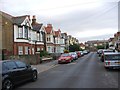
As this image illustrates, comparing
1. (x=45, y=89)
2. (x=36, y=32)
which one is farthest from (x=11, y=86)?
(x=36, y=32)

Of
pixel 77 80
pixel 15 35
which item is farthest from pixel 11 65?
pixel 15 35

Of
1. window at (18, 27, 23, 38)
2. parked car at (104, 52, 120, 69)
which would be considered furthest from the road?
window at (18, 27, 23, 38)

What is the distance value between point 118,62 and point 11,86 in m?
11.6

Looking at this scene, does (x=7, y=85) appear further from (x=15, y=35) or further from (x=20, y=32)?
(x=20, y=32)

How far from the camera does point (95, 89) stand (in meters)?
11.0

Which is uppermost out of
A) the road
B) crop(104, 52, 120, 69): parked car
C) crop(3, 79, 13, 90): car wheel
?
crop(104, 52, 120, 69): parked car

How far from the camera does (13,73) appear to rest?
12.1m

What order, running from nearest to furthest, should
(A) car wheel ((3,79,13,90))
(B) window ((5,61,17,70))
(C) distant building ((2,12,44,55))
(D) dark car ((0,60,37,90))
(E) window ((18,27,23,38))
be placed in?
(A) car wheel ((3,79,13,90)), (D) dark car ((0,60,37,90)), (B) window ((5,61,17,70)), (C) distant building ((2,12,44,55)), (E) window ((18,27,23,38))

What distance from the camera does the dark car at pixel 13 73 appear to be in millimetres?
11417

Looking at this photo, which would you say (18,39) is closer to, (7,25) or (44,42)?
(7,25)

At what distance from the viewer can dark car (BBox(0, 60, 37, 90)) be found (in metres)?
11.4

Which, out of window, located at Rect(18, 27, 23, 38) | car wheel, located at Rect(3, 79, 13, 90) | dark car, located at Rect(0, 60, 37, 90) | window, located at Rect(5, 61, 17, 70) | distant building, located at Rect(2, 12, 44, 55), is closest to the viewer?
car wheel, located at Rect(3, 79, 13, 90)

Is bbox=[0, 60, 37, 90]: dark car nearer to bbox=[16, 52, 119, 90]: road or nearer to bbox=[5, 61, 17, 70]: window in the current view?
bbox=[5, 61, 17, 70]: window

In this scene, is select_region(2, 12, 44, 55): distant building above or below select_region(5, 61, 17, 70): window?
above
